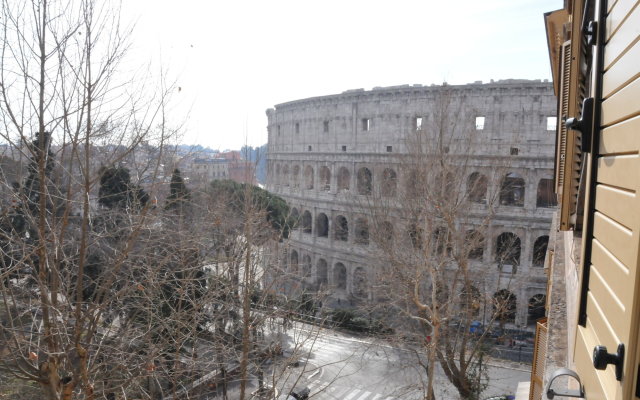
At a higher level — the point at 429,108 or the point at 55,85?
the point at 429,108

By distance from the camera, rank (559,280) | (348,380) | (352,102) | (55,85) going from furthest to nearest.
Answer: (352,102) → (348,380) → (559,280) → (55,85)

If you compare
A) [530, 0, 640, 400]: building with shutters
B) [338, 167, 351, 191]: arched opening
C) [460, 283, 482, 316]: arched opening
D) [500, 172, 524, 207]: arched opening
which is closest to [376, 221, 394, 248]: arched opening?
[460, 283, 482, 316]: arched opening

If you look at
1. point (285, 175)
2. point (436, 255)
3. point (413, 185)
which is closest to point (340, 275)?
point (285, 175)

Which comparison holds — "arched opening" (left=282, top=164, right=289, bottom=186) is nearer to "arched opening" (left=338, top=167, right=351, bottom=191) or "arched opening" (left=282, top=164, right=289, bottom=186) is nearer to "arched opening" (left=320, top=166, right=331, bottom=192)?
"arched opening" (left=320, top=166, right=331, bottom=192)

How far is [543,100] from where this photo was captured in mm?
24969

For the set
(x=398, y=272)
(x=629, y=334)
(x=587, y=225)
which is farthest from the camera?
(x=398, y=272)

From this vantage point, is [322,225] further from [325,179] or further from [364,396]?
[364,396]

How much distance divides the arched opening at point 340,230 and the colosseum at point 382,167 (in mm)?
84

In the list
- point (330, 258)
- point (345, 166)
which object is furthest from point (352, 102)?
point (330, 258)

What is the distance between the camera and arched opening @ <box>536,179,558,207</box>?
25578mm

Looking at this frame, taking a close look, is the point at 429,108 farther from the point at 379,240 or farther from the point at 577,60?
the point at 577,60

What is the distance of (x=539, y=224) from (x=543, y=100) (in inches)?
263

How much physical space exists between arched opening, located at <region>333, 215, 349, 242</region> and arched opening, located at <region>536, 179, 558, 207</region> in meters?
12.2

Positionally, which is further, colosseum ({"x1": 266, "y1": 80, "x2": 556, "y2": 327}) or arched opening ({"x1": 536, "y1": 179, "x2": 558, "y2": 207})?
arched opening ({"x1": 536, "y1": 179, "x2": 558, "y2": 207})
